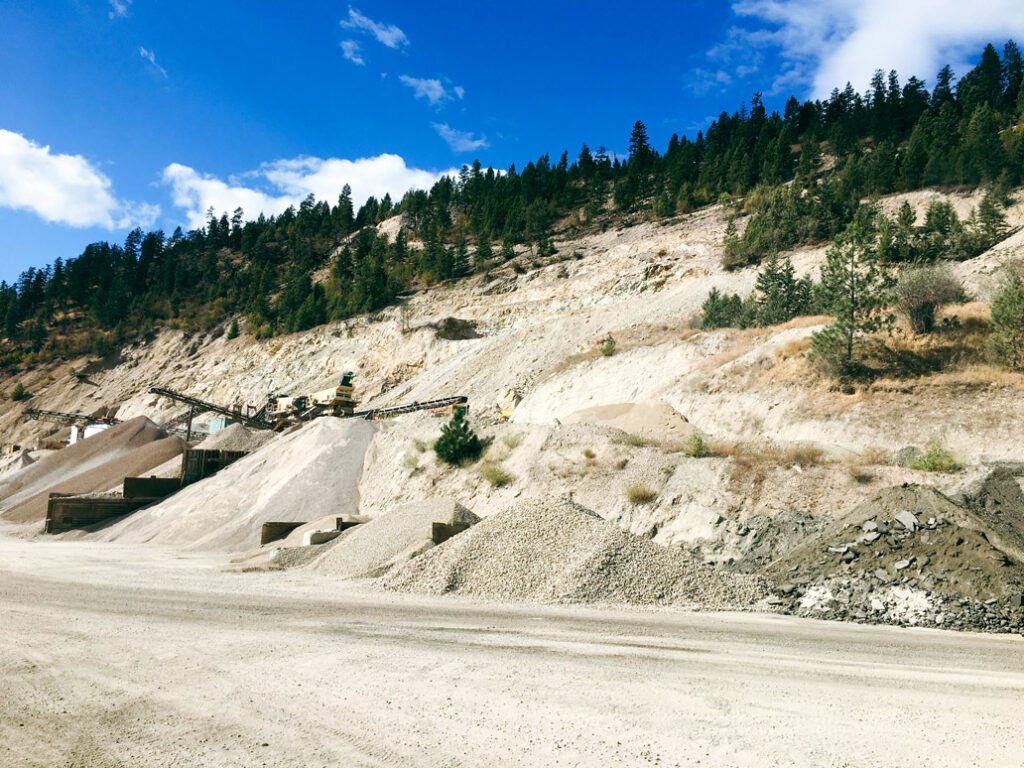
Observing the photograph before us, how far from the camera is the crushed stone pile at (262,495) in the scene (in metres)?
25.7

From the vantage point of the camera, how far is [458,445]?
88.5ft

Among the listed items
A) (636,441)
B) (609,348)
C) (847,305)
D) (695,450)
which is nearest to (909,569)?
(695,450)

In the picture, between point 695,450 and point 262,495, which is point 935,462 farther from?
point 262,495

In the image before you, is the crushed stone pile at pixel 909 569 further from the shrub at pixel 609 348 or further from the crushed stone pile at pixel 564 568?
the shrub at pixel 609 348

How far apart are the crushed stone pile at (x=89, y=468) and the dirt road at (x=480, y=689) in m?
30.2

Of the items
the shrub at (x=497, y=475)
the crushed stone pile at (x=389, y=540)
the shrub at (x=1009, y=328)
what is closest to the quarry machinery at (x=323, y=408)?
the shrub at (x=497, y=475)

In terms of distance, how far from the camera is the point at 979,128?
5722 cm

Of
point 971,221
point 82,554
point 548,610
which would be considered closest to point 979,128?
point 971,221

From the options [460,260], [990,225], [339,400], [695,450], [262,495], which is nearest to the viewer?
[695,450]

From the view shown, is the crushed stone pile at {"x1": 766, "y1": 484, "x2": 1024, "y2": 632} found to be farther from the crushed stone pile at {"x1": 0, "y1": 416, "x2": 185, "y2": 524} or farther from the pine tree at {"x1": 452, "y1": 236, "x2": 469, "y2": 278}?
the pine tree at {"x1": 452, "y1": 236, "x2": 469, "y2": 278}

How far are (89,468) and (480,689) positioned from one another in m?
45.4

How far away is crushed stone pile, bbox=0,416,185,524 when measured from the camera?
3731cm

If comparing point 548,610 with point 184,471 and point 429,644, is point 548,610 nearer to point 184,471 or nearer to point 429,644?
point 429,644

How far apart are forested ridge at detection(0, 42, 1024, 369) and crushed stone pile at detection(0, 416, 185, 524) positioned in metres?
33.8
